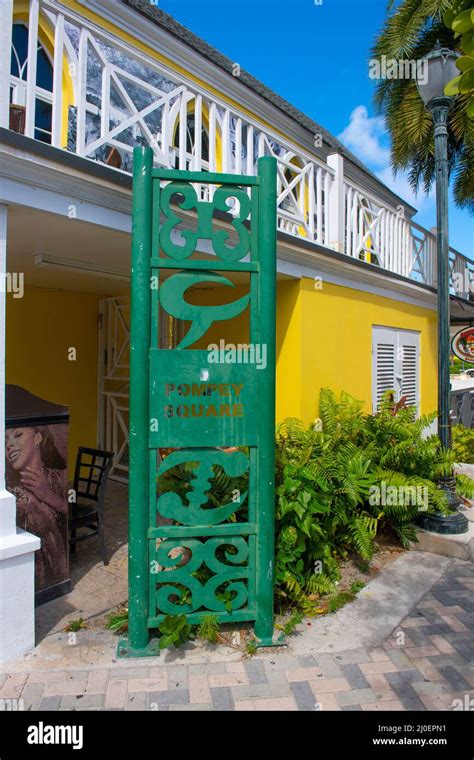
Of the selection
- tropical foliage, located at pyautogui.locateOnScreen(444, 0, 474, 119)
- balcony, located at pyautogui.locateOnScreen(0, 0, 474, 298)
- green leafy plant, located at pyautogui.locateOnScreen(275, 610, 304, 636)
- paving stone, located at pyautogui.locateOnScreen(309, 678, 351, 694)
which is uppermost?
balcony, located at pyautogui.locateOnScreen(0, 0, 474, 298)

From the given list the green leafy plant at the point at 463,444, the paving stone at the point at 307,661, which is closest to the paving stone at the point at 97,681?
the paving stone at the point at 307,661

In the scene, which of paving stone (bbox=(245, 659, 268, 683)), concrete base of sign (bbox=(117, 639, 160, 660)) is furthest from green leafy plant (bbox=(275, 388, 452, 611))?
concrete base of sign (bbox=(117, 639, 160, 660))

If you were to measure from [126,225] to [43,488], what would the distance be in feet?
6.84

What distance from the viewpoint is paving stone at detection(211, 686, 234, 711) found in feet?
8.22

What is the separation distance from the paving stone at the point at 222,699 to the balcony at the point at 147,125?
3486mm

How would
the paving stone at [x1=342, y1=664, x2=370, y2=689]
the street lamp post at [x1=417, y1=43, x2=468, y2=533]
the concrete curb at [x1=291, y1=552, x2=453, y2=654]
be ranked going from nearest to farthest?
the paving stone at [x1=342, y1=664, x2=370, y2=689] → the concrete curb at [x1=291, y1=552, x2=453, y2=654] → the street lamp post at [x1=417, y1=43, x2=468, y2=533]

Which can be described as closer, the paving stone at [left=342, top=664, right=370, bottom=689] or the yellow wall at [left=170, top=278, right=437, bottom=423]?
the paving stone at [left=342, top=664, right=370, bottom=689]

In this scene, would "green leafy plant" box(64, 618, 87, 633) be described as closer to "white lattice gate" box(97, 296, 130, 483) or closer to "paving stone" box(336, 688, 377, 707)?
"paving stone" box(336, 688, 377, 707)

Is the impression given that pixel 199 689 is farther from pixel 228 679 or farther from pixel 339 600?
pixel 339 600

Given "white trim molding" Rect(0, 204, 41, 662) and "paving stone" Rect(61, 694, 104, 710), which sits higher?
"white trim molding" Rect(0, 204, 41, 662)

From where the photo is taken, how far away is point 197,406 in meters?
2.98

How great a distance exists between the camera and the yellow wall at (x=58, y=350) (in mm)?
6363

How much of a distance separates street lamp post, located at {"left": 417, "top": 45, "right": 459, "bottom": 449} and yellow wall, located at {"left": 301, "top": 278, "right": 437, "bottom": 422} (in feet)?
4.27

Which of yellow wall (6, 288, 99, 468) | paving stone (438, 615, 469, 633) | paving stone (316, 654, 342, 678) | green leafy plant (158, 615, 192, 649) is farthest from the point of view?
yellow wall (6, 288, 99, 468)
